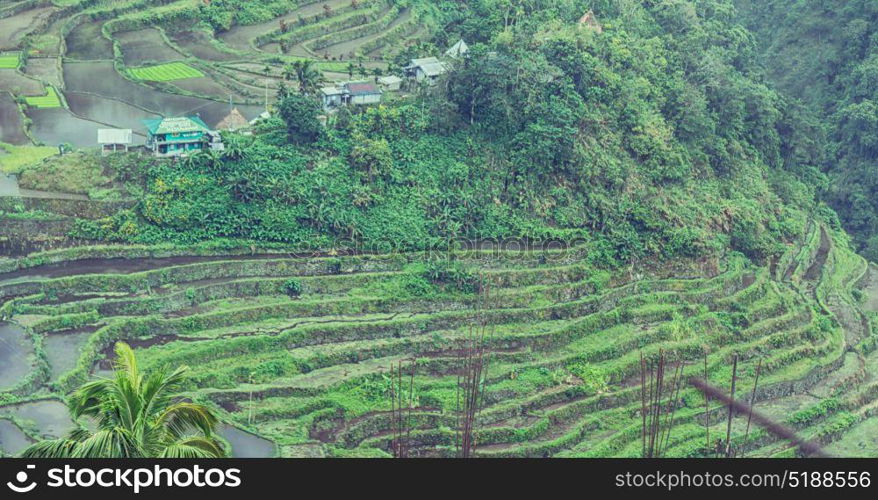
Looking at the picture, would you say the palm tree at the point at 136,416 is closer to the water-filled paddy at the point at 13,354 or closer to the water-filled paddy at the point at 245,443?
the water-filled paddy at the point at 245,443

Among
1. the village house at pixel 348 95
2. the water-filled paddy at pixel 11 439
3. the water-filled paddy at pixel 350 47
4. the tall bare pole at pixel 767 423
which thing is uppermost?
the water-filled paddy at pixel 350 47

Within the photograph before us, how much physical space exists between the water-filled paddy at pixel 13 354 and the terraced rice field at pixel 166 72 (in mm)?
14802

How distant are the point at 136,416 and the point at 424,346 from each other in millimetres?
22223

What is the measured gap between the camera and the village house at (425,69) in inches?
1828

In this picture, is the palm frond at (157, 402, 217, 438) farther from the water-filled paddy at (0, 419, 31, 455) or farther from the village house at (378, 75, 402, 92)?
the village house at (378, 75, 402, 92)

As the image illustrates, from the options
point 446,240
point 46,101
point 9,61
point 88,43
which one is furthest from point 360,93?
point 9,61

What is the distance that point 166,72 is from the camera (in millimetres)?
47156

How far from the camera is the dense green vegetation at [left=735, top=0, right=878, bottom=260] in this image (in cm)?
5653

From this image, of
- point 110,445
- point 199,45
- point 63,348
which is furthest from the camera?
point 199,45

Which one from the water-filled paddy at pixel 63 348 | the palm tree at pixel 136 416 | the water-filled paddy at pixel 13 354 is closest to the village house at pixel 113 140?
the water-filled paddy at pixel 63 348

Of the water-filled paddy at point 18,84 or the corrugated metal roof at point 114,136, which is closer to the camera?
the corrugated metal roof at point 114,136

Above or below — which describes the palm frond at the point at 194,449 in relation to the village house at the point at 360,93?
below

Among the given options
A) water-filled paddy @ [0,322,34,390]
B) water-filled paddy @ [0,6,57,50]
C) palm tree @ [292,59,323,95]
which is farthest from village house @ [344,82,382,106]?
water-filled paddy @ [0,322,34,390]

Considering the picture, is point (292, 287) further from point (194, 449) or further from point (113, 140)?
point (194, 449)
